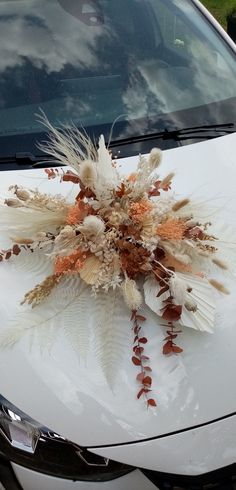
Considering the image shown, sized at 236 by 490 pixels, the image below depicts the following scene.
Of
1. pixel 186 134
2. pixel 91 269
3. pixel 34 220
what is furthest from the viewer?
pixel 186 134

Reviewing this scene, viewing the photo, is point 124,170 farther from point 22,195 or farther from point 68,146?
point 22,195

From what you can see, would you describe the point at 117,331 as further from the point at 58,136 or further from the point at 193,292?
the point at 58,136

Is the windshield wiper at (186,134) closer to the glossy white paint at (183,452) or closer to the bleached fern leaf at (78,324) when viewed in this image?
the bleached fern leaf at (78,324)

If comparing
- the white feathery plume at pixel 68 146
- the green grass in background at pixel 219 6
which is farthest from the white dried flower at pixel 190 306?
the green grass in background at pixel 219 6

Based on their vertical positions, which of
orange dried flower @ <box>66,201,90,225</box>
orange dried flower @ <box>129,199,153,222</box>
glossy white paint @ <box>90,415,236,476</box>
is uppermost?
orange dried flower @ <box>129,199,153,222</box>

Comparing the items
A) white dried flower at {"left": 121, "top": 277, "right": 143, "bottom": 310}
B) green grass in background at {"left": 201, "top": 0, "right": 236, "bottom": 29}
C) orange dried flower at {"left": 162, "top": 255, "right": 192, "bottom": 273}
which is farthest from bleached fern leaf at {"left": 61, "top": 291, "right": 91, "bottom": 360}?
green grass in background at {"left": 201, "top": 0, "right": 236, "bottom": 29}

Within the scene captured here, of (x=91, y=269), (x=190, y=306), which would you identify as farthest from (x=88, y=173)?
(x=190, y=306)

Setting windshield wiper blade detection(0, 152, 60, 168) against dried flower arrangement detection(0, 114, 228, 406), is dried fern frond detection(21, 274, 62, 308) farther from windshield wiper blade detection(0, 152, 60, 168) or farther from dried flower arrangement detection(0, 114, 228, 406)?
windshield wiper blade detection(0, 152, 60, 168)
